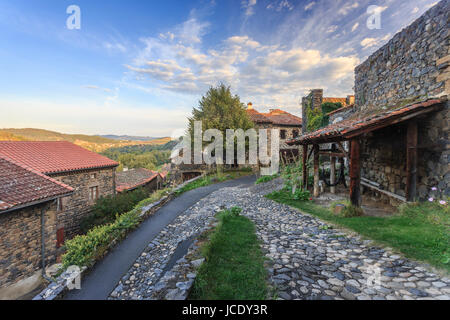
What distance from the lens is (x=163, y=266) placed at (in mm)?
4586

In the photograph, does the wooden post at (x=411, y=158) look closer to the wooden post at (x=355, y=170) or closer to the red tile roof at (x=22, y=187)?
the wooden post at (x=355, y=170)

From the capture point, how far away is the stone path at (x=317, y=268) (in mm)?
2652

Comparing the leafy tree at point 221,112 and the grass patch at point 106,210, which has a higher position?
the leafy tree at point 221,112

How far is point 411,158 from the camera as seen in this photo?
5477mm

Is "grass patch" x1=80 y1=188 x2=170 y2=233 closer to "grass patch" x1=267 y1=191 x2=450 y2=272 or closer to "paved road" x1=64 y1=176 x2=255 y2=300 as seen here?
"paved road" x1=64 y1=176 x2=255 y2=300

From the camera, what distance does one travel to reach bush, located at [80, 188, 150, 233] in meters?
12.4

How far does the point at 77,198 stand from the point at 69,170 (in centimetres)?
192

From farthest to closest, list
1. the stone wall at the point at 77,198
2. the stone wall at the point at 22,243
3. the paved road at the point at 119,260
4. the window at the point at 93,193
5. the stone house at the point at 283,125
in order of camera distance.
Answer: the stone house at the point at 283,125, the window at the point at 93,193, the stone wall at the point at 77,198, the stone wall at the point at 22,243, the paved road at the point at 119,260

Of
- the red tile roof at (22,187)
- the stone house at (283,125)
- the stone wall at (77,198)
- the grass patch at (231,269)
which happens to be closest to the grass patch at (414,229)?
the grass patch at (231,269)

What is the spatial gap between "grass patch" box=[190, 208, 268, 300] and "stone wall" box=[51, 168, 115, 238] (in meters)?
11.3

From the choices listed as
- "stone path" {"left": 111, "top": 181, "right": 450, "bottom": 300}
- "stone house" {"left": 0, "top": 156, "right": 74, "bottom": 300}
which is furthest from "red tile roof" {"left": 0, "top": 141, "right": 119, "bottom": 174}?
"stone path" {"left": 111, "top": 181, "right": 450, "bottom": 300}

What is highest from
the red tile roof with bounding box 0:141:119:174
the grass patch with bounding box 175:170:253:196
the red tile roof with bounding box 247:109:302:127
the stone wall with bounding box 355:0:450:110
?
the red tile roof with bounding box 247:109:302:127

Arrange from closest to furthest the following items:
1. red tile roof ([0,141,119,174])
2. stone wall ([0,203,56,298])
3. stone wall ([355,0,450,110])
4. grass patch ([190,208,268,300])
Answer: grass patch ([190,208,268,300]), stone wall ([355,0,450,110]), stone wall ([0,203,56,298]), red tile roof ([0,141,119,174])

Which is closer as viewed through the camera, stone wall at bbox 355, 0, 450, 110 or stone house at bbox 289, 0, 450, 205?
stone house at bbox 289, 0, 450, 205
